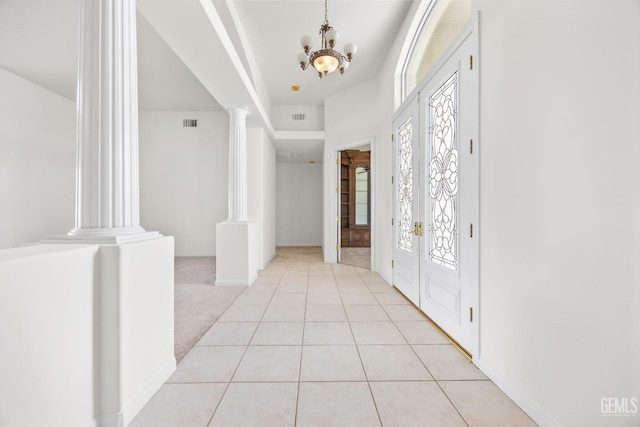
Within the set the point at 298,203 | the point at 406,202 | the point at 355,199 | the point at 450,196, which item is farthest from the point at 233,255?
the point at 298,203

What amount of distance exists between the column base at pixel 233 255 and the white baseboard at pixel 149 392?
2.26 metres

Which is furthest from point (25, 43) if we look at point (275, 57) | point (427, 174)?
point (427, 174)

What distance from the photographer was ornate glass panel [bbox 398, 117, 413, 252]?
3.46 m

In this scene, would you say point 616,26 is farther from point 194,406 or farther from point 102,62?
point 194,406

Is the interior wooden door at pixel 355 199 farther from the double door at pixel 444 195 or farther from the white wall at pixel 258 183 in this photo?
the double door at pixel 444 195

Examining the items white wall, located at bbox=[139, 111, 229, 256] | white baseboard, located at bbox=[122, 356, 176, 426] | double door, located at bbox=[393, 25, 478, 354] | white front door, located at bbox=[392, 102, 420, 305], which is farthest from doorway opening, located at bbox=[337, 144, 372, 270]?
white baseboard, located at bbox=[122, 356, 176, 426]

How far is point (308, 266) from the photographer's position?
5652mm

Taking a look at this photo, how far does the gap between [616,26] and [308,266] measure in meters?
5.16

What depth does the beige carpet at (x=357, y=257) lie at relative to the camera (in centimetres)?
583

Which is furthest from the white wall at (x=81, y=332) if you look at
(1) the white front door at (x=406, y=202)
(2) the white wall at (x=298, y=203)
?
(2) the white wall at (x=298, y=203)

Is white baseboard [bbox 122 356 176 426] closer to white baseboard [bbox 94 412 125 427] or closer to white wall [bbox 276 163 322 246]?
white baseboard [bbox 94 412 125 427]

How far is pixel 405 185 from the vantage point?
12.1 feet

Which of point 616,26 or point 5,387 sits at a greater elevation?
point 616,26

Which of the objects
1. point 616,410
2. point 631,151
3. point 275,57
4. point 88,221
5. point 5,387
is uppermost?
point 275,57
